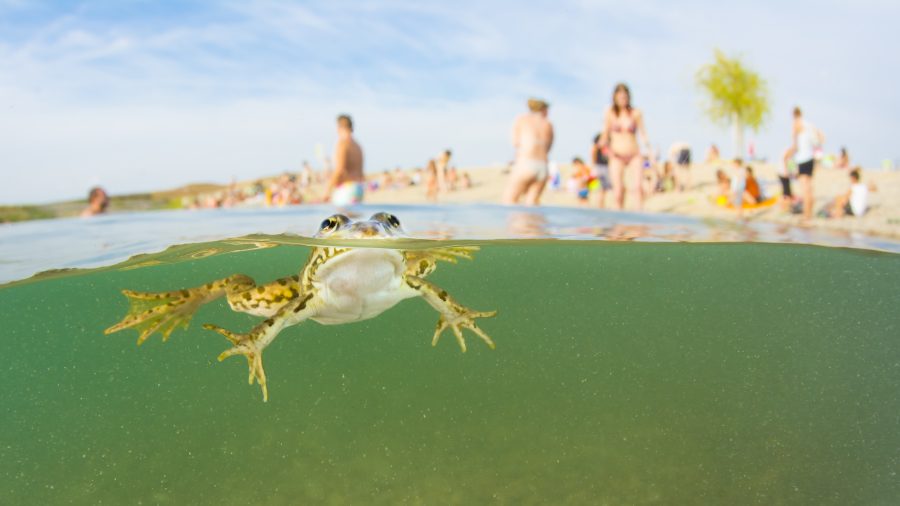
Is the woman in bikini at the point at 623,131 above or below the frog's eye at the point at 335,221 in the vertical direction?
above

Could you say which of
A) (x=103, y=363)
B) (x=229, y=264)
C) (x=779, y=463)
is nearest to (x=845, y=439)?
(x=779, y=463)

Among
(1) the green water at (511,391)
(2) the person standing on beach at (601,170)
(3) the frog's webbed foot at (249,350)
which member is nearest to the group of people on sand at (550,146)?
(1) the green water at (511,391)

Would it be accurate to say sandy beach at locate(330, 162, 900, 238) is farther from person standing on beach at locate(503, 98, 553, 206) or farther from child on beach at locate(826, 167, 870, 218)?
person standing on beach at locate(503, 98, 553, 206)

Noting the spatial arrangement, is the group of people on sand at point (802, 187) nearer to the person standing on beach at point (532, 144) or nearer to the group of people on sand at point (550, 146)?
the group of people on sand at point (550, 146)

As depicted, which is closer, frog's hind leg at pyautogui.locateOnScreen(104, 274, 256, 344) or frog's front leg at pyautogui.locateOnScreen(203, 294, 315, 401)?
frog's front leg at pyautogui.locateOnScreen(203, 294, 315, 401)

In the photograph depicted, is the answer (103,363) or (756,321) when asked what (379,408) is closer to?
(103,363)

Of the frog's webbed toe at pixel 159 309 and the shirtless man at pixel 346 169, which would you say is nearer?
the frog's webbed toe at pixel 159 309

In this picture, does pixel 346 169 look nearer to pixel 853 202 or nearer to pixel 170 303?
pixel 170 303

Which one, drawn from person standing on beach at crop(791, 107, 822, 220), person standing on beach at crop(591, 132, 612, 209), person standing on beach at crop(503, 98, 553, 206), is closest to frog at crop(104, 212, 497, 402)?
person standing on beach at crop(503, 98, 553, 206)
